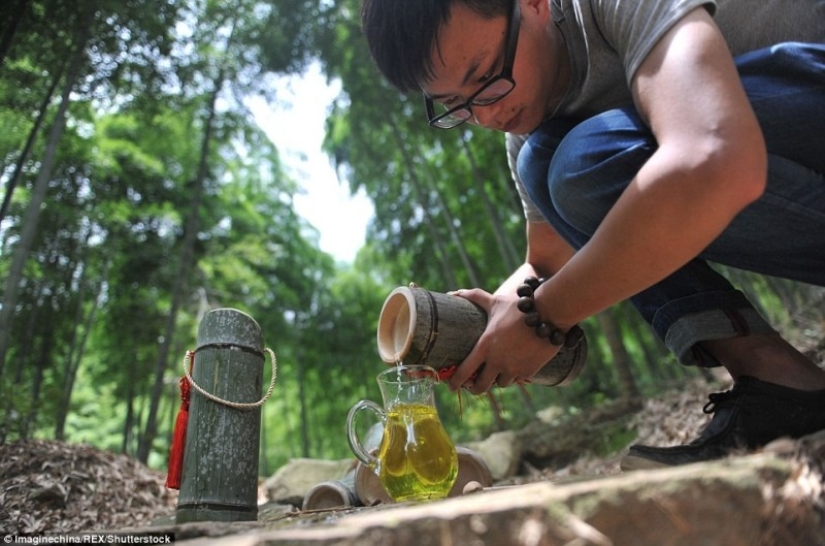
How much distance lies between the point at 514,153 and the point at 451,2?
32.4 inches

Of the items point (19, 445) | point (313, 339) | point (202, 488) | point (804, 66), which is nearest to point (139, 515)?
point (19, 445)

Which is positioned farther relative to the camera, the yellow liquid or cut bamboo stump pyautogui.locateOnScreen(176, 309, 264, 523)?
cut bamboo stump pyautogui.locateOnScreen(176, 309, 264, 523)

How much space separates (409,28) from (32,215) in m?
4.31

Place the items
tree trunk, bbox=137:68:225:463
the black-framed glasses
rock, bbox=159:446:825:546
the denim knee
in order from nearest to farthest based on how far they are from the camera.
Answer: rock, bbox=159:446:825:546
the denim knee
the black-framed glasses
tree trunk, bbox=137:68:225:463

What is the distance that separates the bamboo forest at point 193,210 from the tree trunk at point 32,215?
0.04ft

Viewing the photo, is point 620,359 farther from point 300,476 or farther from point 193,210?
point 193,210

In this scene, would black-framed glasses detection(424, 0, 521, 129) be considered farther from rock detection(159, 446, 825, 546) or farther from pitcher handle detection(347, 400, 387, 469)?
rock detection(159, 446, 825, 546)

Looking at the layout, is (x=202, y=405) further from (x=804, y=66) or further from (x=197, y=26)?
(x=197, y=26)

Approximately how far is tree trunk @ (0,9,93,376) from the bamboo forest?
0.5 inches

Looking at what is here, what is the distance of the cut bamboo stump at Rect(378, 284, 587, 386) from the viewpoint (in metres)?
1.61

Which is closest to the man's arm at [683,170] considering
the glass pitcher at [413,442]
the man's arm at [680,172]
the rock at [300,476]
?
the man's arm at [680,172]

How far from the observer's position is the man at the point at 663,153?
105cm

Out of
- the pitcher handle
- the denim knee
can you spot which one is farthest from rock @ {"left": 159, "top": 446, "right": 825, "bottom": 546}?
the pitcher handle

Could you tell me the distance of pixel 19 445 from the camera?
12.6 ft
